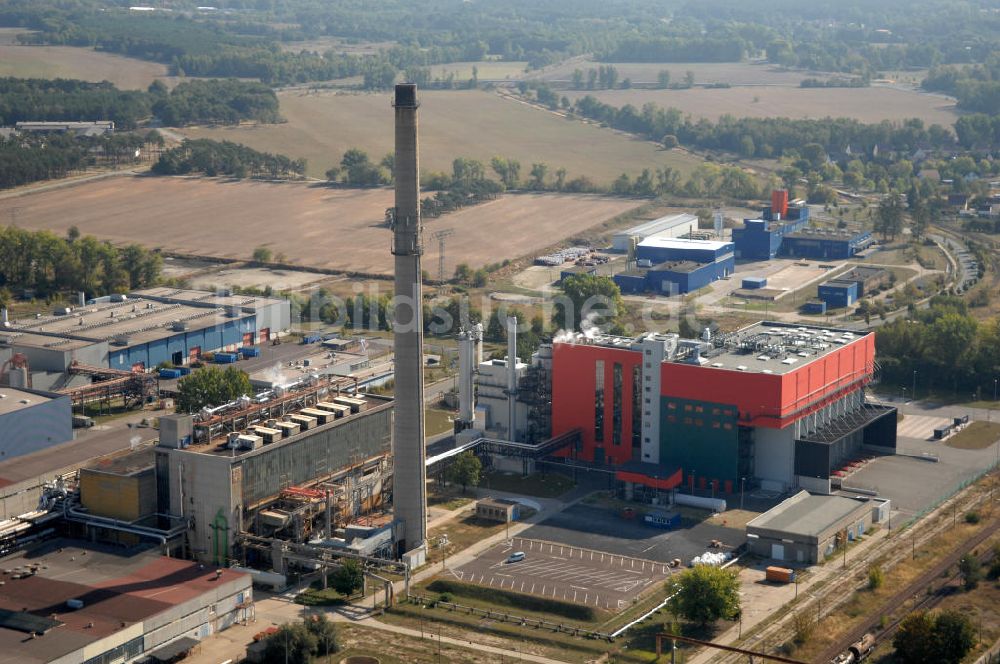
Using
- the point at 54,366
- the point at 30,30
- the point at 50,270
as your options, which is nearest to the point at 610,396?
the point at 54,366

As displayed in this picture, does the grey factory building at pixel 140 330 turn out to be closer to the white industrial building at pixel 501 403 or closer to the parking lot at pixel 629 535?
the white industrial building at pixel 501 403

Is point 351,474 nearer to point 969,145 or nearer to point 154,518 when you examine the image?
point 154,518

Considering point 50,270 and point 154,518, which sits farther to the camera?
point 50,270

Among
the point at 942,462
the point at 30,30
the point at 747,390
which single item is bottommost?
the point at 942,462

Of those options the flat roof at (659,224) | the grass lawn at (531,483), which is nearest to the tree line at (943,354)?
the grass lawn at (531,483)

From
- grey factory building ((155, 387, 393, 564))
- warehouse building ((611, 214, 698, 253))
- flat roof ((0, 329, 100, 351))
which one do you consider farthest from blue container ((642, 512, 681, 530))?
warehouse building ((611, 214, 698, 253))

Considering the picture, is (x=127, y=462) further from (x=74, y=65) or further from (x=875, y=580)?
(x=74, y=65)
